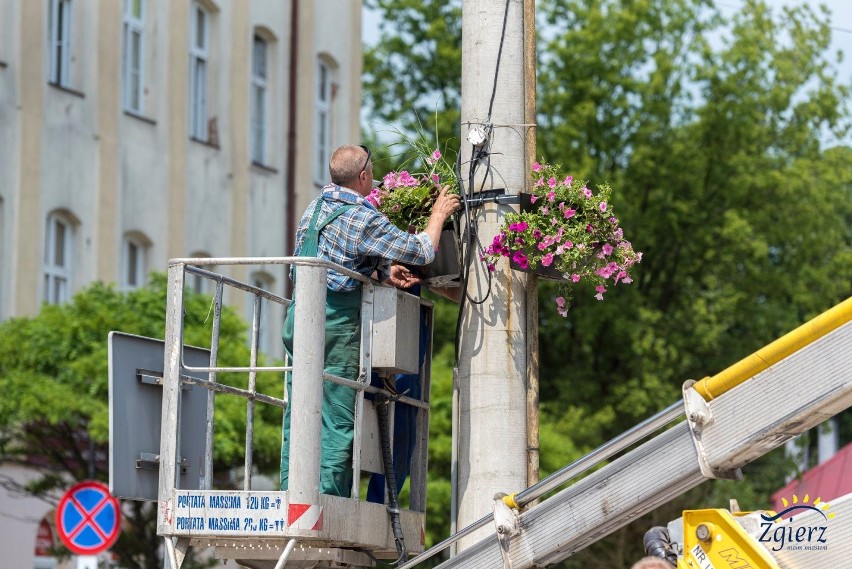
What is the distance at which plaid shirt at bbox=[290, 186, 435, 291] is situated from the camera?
23.8ft

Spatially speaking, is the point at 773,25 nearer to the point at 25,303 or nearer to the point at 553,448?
the point at 553,448

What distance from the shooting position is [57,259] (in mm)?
25016

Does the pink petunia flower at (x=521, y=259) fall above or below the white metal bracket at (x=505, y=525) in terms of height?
above

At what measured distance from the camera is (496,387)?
750cm

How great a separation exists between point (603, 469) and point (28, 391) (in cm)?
1356

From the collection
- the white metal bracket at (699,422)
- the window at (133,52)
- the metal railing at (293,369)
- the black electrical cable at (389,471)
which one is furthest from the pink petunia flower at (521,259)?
the window at (133,52)

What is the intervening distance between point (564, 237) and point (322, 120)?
25.5 m

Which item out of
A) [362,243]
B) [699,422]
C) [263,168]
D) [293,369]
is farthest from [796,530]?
[263,168]

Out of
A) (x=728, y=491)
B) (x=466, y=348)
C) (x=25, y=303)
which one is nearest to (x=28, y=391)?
(x=25, y=303)

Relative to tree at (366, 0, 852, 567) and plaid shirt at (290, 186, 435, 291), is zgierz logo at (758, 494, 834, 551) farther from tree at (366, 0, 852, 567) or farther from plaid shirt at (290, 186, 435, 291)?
tree at (366, 0, 852, 567)

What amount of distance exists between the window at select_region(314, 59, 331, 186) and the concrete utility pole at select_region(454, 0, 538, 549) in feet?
81.1

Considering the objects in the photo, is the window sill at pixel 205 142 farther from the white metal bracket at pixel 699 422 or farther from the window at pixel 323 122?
the white metal bracket at pixel 699 422

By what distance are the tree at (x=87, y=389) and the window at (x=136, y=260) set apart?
6.42 m

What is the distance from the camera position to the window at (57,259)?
24.6 m
